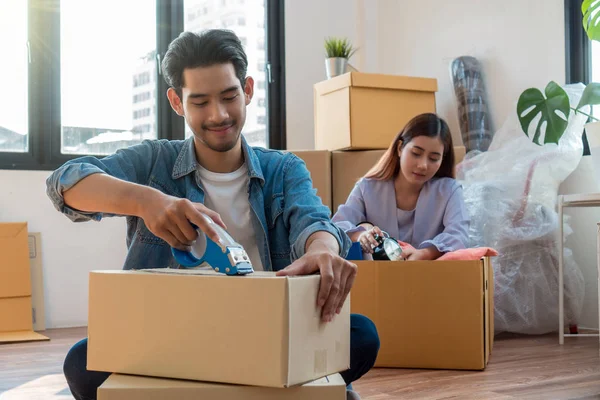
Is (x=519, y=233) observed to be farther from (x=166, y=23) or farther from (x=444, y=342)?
(x=166, y=23)

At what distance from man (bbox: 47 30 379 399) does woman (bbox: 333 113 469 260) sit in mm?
1077

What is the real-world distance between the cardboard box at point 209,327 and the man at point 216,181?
19cm

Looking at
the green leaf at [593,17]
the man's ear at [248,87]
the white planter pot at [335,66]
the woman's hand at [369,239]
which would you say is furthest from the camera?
the white planter pot at [335,66]

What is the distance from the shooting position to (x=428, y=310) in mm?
2184

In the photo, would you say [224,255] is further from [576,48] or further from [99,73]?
[99,73]

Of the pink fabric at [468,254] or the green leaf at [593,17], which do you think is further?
the green leaf at [593,17]

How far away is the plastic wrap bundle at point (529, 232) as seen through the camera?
2734 millimetres

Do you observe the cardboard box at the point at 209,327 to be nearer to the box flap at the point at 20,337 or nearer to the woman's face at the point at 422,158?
the woman's face at the point at 422,158

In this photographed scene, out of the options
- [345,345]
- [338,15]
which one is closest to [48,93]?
[338,15]

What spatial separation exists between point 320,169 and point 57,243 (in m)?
1.26

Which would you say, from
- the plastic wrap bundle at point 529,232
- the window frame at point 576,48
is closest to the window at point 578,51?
the window frame at point 576,48

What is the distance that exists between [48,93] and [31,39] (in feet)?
0.84

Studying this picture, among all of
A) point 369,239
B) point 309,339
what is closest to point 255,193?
point 309,339

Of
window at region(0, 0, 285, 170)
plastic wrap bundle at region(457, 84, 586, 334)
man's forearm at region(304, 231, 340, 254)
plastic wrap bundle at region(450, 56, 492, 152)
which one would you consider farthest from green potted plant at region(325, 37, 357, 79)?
man's forearm at region(304, 231, 340, 254)
